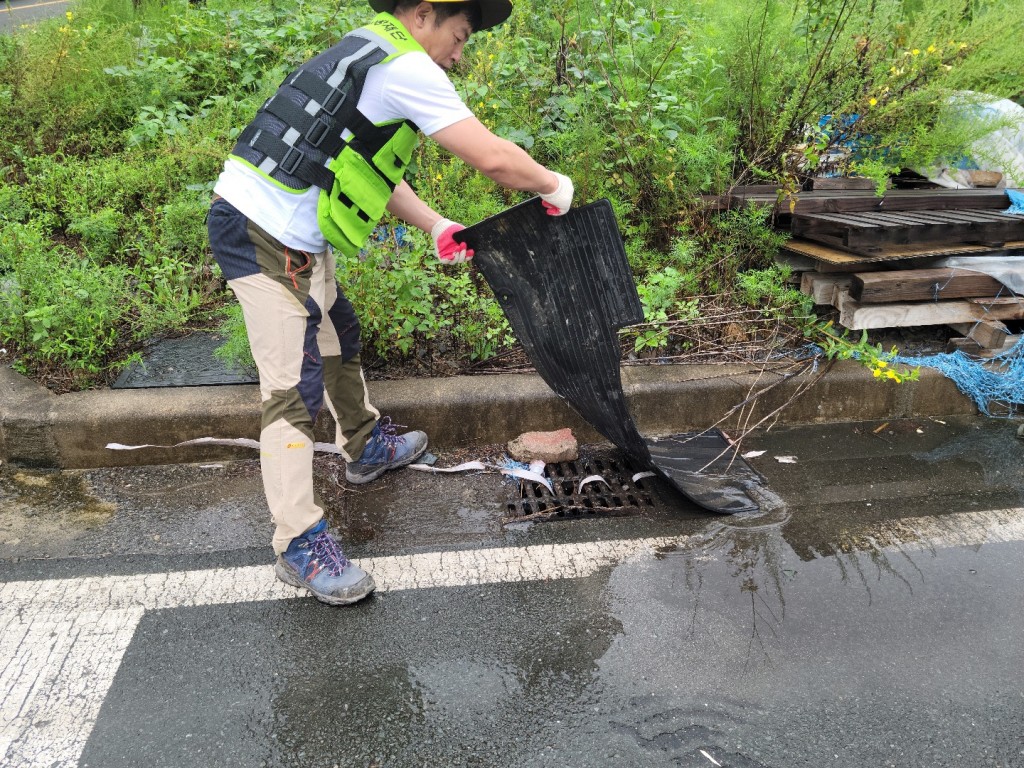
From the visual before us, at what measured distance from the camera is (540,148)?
456cm

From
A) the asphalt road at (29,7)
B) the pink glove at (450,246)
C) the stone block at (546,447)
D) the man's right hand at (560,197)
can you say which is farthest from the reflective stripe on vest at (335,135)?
the asphalt road at (29,7)

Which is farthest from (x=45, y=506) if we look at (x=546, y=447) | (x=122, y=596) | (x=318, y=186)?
(x=546, y=447)

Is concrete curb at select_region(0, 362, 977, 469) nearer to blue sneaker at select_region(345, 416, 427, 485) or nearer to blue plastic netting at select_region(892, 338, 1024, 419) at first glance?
blue plastic netting at select_region(892, 338, 1024, 419)

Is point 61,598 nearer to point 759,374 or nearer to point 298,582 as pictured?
point 298,582

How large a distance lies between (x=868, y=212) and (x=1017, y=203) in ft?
2.81

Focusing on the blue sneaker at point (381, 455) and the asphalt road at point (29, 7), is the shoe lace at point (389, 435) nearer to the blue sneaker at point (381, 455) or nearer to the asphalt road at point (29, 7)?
the blue sneaker at point (381, 455)

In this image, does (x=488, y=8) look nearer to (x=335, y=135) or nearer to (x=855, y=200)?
(x=335, y=135)

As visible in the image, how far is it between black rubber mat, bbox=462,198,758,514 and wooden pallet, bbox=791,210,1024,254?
157cm

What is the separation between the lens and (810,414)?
3.77 m

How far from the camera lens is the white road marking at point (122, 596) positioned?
213cm

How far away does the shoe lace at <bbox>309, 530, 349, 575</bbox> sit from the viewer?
2592 mm

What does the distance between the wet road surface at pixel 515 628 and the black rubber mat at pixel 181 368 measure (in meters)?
0.43

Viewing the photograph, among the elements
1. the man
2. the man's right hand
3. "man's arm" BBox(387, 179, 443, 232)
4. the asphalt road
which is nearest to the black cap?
the man

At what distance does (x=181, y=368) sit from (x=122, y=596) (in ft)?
4.40
